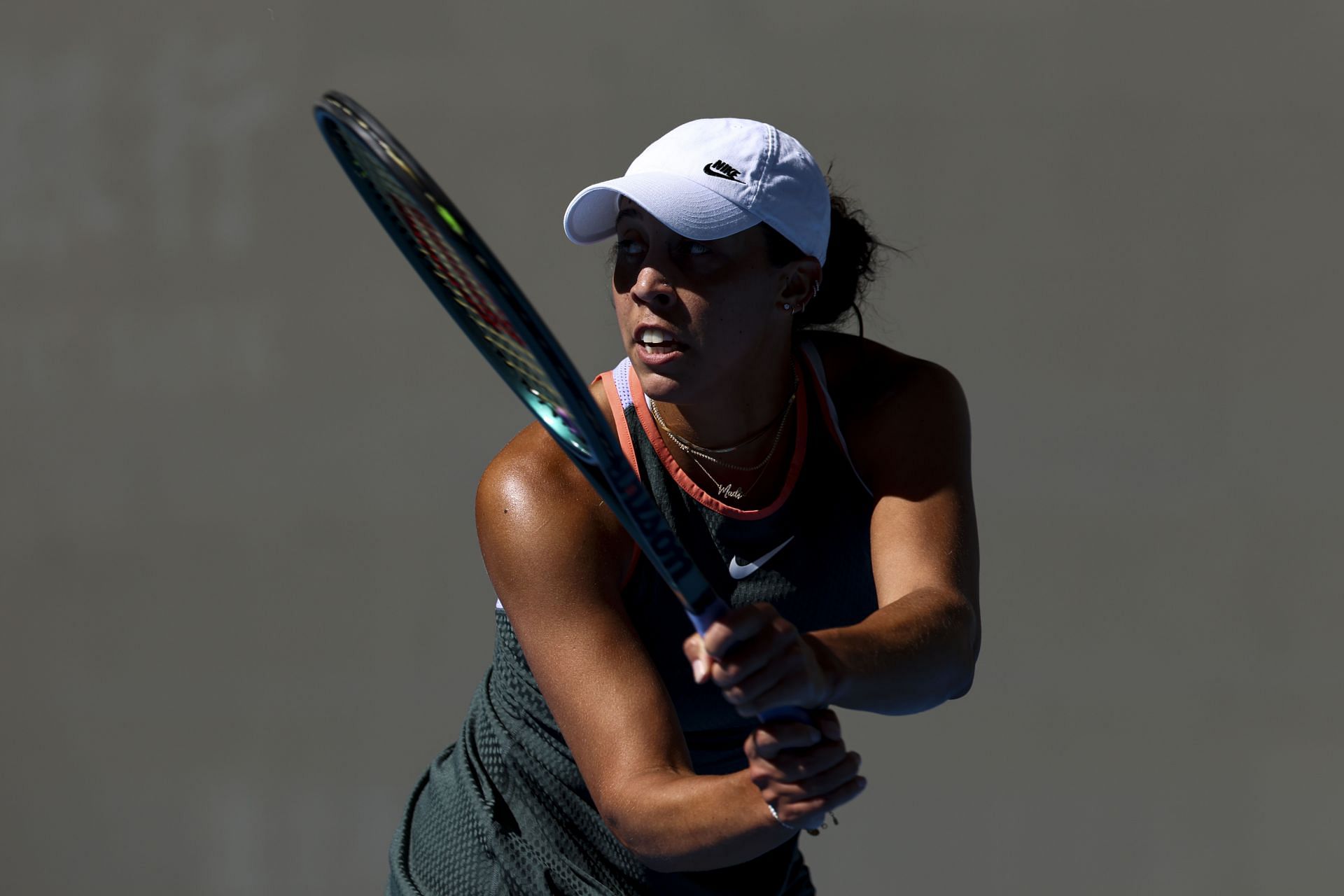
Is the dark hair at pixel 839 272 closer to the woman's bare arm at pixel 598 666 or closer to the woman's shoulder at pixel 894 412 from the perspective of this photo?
the woman's shoulder at pixel 894 412

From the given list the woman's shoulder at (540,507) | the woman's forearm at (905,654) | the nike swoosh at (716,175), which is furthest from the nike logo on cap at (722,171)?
the woman's forearm at (905,654)

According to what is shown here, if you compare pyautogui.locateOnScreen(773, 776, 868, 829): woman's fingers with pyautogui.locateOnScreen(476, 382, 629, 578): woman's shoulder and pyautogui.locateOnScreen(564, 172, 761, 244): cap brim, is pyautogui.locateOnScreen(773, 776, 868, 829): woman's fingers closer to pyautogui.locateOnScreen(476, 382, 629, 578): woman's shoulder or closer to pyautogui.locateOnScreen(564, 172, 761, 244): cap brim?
pyautogui.locateOnScreen(476, 382, 629, 578): woman's shoulder

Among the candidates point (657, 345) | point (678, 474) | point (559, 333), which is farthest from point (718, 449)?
point (559, 333)

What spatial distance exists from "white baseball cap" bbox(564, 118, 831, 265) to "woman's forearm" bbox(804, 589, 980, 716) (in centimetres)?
30

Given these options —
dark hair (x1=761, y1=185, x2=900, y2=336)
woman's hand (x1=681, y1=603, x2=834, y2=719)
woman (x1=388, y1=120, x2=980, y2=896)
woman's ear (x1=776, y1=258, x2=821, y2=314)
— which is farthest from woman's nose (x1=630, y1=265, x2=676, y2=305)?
woman's hand (x1=681, y1=603, x2=834, y2=719)

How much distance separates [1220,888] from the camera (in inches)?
106

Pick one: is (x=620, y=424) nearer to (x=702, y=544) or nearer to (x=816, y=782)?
(x=702, y=544)

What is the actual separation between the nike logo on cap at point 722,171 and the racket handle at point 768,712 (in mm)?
371

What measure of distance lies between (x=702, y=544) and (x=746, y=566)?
4 centimetres

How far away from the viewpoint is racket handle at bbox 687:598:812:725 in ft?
3.28

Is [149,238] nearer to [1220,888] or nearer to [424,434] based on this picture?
[424,434]

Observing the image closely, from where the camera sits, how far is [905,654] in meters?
1.15

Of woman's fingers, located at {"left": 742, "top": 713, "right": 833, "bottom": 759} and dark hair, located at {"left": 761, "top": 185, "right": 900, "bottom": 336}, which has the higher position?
dark hair, located at {"left": 761, "top": 185, "right": 900, "bottom": 336}

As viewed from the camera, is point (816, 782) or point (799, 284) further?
point (799, 284)
